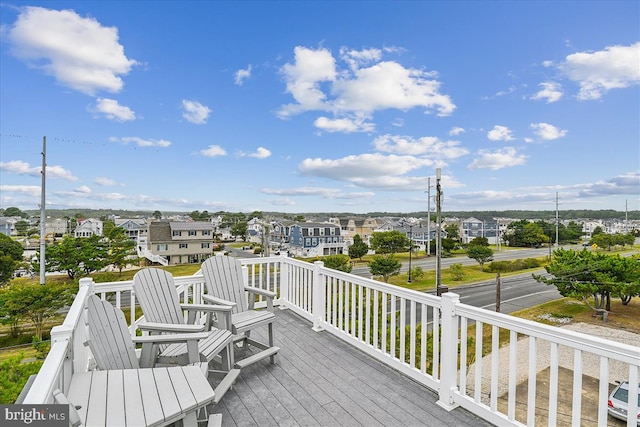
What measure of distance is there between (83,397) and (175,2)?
905 cm

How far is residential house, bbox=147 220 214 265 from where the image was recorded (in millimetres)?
23797

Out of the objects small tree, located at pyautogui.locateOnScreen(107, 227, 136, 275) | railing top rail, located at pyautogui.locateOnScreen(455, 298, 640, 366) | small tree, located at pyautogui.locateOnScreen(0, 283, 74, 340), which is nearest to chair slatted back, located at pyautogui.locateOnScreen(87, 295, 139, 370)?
railing top rail, located at pyautogui.locateOnScreen(455, 298, 640, 366)

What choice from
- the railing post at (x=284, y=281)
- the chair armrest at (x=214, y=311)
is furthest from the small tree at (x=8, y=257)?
the chair armrest at (x=214, y=311)

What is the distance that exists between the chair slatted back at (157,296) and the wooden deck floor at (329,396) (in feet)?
2.87

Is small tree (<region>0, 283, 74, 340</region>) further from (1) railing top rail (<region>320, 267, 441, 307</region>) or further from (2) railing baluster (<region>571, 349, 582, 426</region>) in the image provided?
(2) railing baluster (<region>571, 349, 582, 426</region>)

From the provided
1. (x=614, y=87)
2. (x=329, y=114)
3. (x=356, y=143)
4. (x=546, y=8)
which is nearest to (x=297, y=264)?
(x=546, y=8)

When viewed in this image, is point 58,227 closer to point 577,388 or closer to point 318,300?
point 318,300

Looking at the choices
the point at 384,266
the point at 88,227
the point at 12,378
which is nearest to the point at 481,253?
the point at 384,266

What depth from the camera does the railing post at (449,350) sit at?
7.95 ft

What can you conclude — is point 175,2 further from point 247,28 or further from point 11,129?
point 11,129

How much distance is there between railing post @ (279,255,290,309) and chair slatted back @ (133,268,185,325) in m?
2.07

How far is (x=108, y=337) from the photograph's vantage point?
6.73ft

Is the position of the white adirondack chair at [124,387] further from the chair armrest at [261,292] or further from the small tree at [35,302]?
the small tree at [35,302]

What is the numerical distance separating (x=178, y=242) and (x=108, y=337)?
23.9 m
